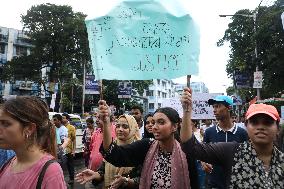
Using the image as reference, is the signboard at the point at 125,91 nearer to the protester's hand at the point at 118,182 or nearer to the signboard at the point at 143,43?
the signboard at the point at 143,43

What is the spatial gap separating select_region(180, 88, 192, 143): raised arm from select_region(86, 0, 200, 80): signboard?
0.75 m

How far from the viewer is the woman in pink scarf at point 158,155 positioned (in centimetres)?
345

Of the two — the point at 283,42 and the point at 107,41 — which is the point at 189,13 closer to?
the point at 107,41

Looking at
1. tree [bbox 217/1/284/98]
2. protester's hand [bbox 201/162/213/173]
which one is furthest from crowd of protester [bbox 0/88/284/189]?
tree [bbox 217/1/284/98]

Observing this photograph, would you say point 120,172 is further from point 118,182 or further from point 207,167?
point 207,167

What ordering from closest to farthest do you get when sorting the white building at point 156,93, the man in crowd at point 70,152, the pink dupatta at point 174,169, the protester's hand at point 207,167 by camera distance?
the pink dupatta at point 174,169
the protester's hand at point 207,167
the man in crowd at point 70,152
the white building at point 156,93

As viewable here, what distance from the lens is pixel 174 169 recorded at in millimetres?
3504

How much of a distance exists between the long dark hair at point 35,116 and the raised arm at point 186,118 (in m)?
0.89

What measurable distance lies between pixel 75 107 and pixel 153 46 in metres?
51.5

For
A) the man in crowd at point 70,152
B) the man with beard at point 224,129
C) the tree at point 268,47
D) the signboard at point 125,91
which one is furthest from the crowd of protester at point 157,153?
the signboard at point 125,91

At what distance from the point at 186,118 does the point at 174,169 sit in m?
0.73

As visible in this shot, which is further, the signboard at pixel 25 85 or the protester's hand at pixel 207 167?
the signboard at pixel 25 85

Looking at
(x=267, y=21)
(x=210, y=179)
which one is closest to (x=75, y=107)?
(x=267, y=21)

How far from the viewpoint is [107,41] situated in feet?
12.6
